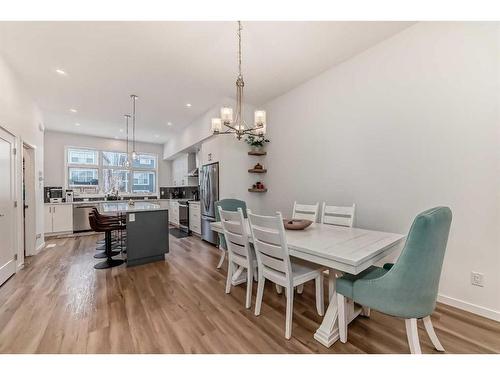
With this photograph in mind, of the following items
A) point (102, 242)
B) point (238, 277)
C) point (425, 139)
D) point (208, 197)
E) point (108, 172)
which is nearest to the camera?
point (425, 139)

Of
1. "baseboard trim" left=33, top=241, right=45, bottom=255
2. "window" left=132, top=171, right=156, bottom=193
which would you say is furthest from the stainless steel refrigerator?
"window" left=132, top=171, right=156, bottom=193

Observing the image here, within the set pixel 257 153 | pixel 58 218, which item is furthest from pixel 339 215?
pixel 58 218

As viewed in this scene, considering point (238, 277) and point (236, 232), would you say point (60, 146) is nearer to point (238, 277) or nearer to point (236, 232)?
point (238, 277)

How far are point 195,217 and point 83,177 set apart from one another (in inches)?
154

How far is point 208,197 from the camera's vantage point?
4.52 metres

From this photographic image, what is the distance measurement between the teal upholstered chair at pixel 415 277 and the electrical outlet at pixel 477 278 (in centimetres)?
106

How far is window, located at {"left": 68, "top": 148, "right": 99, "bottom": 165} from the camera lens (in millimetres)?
6176

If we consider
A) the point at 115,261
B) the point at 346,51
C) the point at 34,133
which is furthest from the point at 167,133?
the point at 346,51

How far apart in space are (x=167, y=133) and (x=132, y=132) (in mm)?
964

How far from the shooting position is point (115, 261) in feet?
11.3

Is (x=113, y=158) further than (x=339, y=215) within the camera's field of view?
Yes

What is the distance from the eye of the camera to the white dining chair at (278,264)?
1.65 metres

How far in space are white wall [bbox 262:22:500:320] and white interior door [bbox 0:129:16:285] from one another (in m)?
4.12

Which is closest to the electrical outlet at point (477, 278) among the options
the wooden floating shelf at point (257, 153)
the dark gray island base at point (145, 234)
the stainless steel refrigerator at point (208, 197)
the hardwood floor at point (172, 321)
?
the hardwood floor at point (172, 321)
